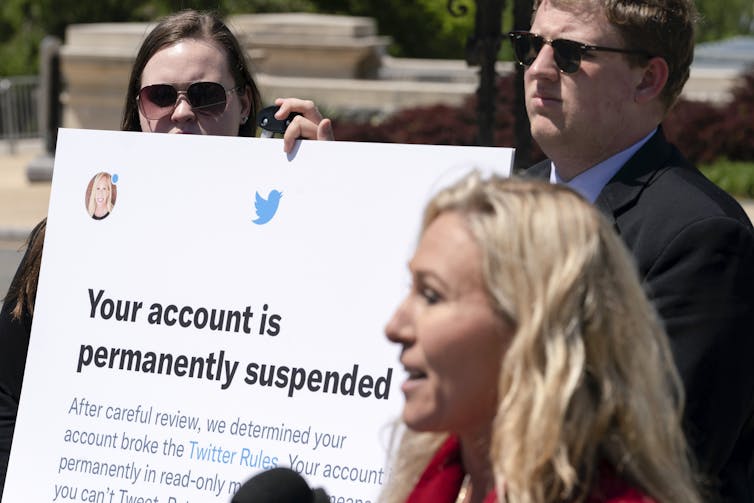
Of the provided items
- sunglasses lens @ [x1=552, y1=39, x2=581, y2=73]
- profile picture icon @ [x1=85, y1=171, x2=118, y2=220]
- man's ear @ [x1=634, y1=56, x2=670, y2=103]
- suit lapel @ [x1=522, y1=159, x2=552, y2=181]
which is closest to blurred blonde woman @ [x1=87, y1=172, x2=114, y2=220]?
profile picture icon @ [x1=85, y1=171, x2=118, y2=220]

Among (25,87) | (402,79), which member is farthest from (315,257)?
(25,87)

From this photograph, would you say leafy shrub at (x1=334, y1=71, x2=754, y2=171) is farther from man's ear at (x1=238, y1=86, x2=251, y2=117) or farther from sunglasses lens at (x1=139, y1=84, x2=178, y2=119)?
sunglasses lens at (x1=139, y1=84, x2=178, y2=119)

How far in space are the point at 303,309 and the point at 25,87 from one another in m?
22.6

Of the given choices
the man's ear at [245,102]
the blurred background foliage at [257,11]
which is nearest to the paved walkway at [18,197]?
the blurred background foliage at [257,11]

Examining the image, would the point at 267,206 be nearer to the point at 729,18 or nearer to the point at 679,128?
the point at 679,128

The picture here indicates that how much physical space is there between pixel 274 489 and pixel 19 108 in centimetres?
2335

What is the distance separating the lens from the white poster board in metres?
3.00

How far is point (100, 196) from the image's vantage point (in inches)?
130

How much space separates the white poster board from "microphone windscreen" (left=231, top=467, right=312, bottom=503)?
784mm

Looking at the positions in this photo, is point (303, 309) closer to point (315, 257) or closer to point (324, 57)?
point (315, 257)

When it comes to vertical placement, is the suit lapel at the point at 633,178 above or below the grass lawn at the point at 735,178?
above

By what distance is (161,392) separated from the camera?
3.17m

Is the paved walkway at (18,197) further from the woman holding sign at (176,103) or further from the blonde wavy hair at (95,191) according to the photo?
the blonde wavy hair at (95,191)

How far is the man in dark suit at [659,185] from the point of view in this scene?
2750 mm
